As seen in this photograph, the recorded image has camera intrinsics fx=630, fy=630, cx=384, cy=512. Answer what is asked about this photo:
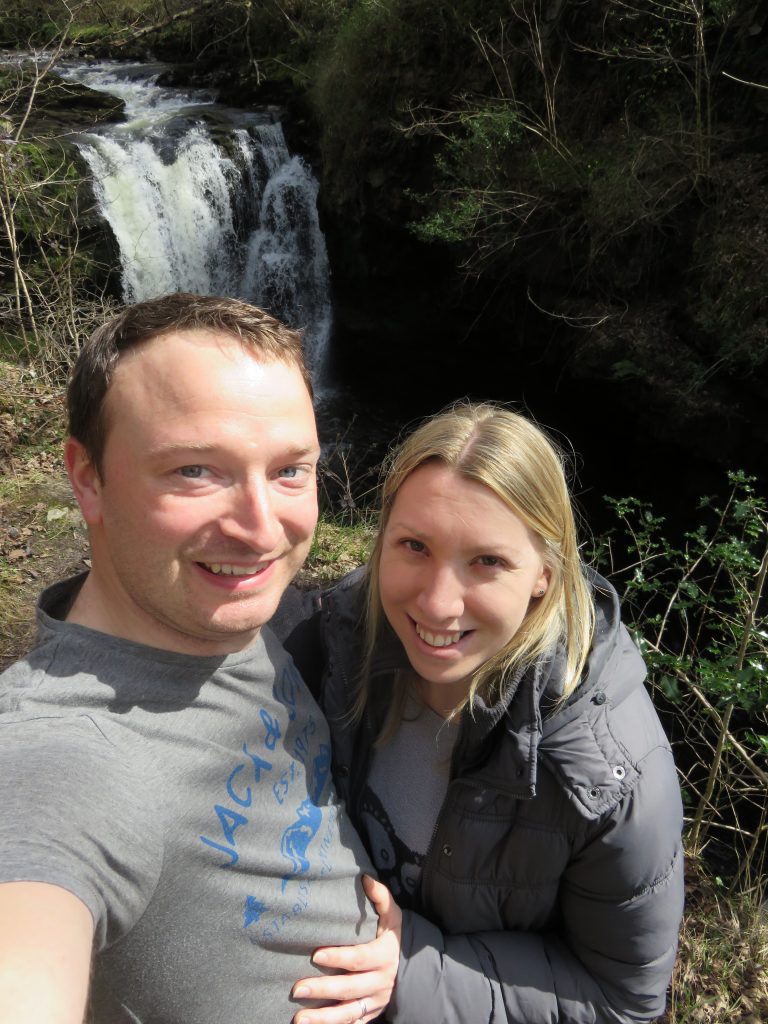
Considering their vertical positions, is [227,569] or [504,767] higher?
[227,569]

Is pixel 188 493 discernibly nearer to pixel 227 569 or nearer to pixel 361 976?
pixel 227 569

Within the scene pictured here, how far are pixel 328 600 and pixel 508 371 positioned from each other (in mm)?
8515

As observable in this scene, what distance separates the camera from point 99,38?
560 inches

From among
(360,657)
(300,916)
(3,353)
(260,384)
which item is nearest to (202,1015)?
(300,916)

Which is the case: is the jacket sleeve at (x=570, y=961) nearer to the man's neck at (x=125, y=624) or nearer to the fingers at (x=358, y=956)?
the fingers at (x=358, y=956)

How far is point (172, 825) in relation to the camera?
0.99m

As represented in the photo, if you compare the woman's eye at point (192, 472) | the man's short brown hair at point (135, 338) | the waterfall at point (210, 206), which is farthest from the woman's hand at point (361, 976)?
the waterfall at point (210, 206)

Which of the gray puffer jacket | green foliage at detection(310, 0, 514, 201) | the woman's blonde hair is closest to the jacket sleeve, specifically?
the gray puffer jacket

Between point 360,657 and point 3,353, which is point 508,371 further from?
point 360,657

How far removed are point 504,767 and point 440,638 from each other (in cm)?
28

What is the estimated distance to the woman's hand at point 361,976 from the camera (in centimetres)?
119

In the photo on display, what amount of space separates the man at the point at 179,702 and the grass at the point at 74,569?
1638mm

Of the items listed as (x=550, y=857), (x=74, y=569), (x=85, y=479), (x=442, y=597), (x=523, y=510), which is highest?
(x=85, y=479)

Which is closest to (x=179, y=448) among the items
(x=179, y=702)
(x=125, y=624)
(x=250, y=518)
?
(x=250, y=518)
